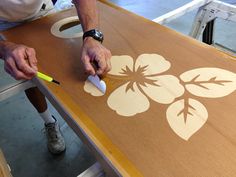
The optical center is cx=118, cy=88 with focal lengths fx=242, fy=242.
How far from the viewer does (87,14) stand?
2.93 feet

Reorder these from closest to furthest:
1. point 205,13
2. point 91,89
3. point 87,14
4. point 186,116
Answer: point 186,116
point 91,89
point 87,14
point 205,13

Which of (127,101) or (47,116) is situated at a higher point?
(127,101)

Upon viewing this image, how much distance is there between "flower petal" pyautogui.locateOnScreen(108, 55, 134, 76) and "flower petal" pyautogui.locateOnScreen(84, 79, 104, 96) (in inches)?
3.0

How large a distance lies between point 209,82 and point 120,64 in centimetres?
26

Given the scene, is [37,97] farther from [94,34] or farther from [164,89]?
[164,89]

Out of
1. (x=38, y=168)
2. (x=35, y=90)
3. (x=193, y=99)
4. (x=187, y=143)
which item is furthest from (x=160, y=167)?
(x=38, y=168)

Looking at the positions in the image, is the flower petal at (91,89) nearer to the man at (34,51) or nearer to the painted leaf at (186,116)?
the man at (34,51)

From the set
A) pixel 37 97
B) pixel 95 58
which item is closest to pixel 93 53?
pixel 95 58

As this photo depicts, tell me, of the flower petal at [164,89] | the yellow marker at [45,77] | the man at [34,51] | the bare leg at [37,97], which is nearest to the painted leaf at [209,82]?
the flower petal at [164,89]

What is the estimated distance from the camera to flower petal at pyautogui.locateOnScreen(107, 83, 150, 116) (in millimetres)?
576

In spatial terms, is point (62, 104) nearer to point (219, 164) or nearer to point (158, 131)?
point (158, 131)

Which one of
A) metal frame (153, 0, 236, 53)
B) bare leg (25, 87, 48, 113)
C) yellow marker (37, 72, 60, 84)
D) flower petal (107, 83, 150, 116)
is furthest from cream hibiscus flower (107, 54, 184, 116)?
bare leg (25, 87, 48, 113)

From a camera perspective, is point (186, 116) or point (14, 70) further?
point (14, 70)

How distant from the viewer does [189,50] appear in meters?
0.75
